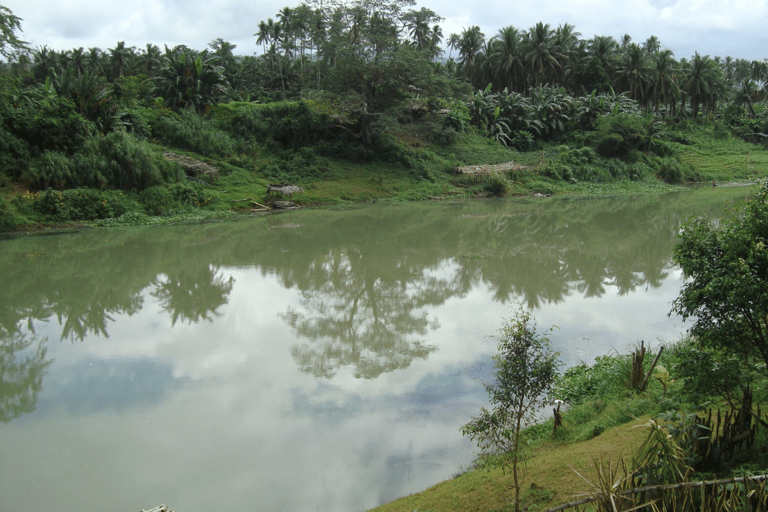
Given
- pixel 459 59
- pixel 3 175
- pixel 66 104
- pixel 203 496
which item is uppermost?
pixel 459 59

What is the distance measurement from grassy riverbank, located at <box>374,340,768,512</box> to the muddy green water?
598mm

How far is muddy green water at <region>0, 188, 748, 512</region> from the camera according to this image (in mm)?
5312

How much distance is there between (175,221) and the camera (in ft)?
71.1

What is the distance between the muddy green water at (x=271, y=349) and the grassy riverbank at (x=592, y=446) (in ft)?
1.96

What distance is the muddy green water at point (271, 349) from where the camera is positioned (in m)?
5.31

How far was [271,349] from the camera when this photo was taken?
8562mm

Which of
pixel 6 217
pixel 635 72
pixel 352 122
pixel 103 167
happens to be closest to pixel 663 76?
pixel 635 72

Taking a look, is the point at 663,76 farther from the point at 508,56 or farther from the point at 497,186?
the point at 497,186

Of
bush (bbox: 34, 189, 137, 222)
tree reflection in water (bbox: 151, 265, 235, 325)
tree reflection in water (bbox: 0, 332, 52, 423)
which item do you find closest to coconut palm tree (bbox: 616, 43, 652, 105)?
bush (bbox: 34, 189, 137, 222)

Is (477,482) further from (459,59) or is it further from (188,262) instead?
(459,59)

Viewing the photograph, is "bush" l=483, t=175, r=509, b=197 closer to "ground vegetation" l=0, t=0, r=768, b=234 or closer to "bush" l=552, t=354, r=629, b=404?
"ground vegetation" l=0, t=0, r=768, b=234

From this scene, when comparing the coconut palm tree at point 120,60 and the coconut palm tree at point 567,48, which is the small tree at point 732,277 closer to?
the coconut palm tree at point 567,48

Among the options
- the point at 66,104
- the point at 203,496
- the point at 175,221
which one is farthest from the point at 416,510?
the point at 66,104

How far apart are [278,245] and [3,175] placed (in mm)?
11910
